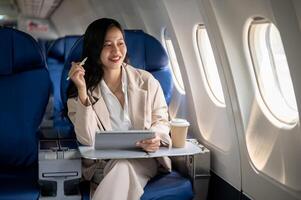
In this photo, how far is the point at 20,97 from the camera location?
322 centimetres

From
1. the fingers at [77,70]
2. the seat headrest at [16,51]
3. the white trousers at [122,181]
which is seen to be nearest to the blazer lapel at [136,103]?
→ the white trousers at [122,181]

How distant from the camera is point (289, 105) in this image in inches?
109

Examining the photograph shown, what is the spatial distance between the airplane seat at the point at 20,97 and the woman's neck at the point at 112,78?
0.42m

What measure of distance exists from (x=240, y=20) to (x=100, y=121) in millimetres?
1074

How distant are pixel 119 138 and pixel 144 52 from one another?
0.95m

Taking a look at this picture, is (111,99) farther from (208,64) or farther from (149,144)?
(208,64)

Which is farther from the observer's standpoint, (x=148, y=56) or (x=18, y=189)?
(x=148, y=56)

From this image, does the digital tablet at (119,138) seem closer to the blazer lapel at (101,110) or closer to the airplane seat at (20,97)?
the blazer lapel at (101,110)

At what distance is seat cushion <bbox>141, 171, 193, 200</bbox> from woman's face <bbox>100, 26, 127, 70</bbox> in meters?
0.80

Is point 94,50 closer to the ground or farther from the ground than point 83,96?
farther from the ground

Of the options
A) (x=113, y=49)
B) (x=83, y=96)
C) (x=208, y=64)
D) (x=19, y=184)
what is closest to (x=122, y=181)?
(x=83, y=96)

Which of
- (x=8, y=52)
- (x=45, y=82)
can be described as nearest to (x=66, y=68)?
(x=45, y=82)

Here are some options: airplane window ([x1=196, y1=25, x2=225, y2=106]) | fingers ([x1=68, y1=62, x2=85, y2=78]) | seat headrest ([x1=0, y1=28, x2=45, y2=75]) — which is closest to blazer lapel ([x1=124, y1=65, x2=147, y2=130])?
fingers ([x1=68, y1=62, x2=85, y2=78])

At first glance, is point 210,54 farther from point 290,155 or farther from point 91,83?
point 290,155
